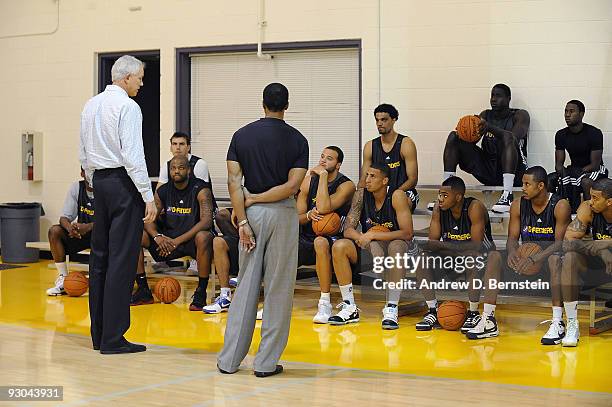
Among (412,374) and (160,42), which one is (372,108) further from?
(412,374)

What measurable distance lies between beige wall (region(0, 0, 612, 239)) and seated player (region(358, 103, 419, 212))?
1.04 meters

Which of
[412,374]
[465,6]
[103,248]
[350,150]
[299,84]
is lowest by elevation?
[412,374]

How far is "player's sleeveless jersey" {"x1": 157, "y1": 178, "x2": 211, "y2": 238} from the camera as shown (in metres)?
8.22

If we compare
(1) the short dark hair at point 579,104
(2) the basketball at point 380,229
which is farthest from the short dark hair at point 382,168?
(1) the short dark hair at point 579,104

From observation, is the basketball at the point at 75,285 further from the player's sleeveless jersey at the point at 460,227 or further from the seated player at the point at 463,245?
the player's sleeveless jersey at the point at 460,227

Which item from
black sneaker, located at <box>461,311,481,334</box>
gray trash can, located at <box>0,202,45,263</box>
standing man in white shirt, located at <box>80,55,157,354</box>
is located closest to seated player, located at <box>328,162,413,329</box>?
black sneaker, located at <box>461,311,481,334</box>

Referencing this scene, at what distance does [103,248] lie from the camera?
597 centimetres

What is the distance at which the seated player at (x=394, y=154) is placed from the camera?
26.5 feet

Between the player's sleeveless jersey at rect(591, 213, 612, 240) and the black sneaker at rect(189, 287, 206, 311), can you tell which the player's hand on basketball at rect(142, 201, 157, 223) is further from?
the player's sleeveless jersey at rect(591, 213, 612, 240)

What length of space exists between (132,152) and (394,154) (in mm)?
3000

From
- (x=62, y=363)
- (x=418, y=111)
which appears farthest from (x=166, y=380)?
(x=418, y=111)

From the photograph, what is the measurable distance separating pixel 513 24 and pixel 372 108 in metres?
1.55

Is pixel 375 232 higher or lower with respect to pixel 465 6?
lower

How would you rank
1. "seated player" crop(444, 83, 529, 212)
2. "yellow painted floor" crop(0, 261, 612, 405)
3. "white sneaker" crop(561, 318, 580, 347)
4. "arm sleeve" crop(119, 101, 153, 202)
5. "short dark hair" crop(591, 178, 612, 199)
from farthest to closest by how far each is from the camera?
"seated player" crop(444, 83, 529, 212)
"short dark hair" crop(591, 178, 612, 199)
"white sneaker" crop(561, 318, 580, 347)
"arm sleeve" crop(119, 101, 153, 202)
"yellow painted floor" crop(0, 261, 612, 405)
